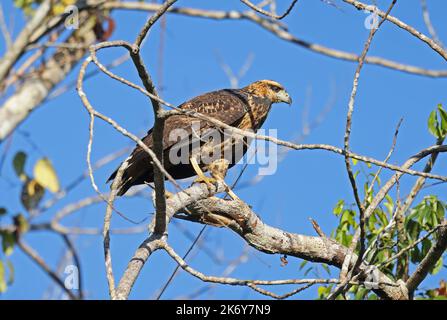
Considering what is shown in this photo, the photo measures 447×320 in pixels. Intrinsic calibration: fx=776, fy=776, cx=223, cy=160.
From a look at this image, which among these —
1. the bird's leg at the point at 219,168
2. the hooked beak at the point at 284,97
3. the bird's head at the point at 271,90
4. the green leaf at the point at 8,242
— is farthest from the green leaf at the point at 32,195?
the hooked beak at the point at 284,97

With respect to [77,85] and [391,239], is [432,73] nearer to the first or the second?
[391,239]

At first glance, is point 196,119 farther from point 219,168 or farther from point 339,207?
point 339,207

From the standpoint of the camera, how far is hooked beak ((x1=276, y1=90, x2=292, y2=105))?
7656 mm

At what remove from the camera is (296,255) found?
18.2 ft

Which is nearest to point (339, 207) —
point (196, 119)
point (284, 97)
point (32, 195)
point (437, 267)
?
point (437, 267)

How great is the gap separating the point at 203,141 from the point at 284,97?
5.36 feet

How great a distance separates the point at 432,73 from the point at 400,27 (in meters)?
3.53

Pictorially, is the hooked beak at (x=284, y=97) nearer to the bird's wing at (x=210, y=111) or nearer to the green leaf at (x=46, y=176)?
the bird's wing at (x=210, y=111)

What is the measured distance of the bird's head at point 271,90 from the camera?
7582 millimetres

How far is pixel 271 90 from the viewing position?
766cm

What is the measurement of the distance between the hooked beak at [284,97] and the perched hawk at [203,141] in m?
0.41

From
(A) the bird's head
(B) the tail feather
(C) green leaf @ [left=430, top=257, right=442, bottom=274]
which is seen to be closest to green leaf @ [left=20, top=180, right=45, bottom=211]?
(B) the tail feather
